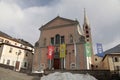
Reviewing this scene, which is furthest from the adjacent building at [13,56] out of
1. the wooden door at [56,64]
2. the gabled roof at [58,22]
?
the gabled roof at [58,22]

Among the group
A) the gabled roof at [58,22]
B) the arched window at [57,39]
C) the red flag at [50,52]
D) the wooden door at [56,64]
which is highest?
the gabled roof at [58,22]

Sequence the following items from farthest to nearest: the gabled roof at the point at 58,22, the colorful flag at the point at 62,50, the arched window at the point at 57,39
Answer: the gabled roof at the point at 58,22
the arched window at the point at 57,39
the colorful flag at the point at 62,50

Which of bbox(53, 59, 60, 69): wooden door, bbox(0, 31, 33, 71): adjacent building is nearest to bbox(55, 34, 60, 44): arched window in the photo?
bbox(53, 59, 60, 69): wooden door

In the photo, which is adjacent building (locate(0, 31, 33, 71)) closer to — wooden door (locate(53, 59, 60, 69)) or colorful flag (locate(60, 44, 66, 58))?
wooden door (locate(53, 59, 60, 69))

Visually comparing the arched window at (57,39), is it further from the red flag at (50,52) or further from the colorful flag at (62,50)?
the colorful flag at (62,50)

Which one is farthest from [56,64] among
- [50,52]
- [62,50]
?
[62,50]

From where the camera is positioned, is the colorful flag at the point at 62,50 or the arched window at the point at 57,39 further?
the arched window at the point at 57,39

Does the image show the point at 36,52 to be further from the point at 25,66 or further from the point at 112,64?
the point at 112,64

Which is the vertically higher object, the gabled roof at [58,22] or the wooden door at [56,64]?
the gabled roof at [58,22]

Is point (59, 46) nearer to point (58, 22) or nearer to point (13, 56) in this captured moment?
point (58, 22)

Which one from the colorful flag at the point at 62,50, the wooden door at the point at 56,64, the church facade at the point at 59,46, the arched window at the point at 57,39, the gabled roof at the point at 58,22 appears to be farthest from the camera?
the gabled roof at the point at 58,22

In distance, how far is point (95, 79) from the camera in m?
19.5

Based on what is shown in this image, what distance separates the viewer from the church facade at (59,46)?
28.7 meters

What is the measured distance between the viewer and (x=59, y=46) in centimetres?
3128
